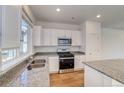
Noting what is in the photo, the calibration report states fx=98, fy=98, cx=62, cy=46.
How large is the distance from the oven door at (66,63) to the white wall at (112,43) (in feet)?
9.68

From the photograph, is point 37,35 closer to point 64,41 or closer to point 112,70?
point 64,41

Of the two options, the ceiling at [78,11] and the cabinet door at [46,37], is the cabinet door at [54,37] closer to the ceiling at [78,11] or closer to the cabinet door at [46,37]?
the cabinet door at [46,37]

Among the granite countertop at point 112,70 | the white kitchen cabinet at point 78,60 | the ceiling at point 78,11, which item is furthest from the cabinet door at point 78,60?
the granite countertop at point 112,70

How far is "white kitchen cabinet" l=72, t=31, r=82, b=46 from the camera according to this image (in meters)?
5.00

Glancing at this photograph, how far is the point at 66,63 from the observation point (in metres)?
4.41

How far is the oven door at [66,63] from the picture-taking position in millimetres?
4324

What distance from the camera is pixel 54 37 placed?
15.5 feet

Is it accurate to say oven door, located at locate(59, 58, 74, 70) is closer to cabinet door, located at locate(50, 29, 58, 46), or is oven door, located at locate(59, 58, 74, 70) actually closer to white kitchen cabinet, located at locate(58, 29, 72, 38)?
cabinet door, located at locate(50, 29, 58, 46)

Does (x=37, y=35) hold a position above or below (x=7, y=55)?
above

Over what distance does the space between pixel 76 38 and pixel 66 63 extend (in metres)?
1.45

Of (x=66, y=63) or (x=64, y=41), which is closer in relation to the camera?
(x=66, y=63)

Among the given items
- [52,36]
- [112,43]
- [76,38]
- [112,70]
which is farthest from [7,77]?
[112,43]

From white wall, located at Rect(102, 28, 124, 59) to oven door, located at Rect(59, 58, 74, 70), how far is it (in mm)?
2951
